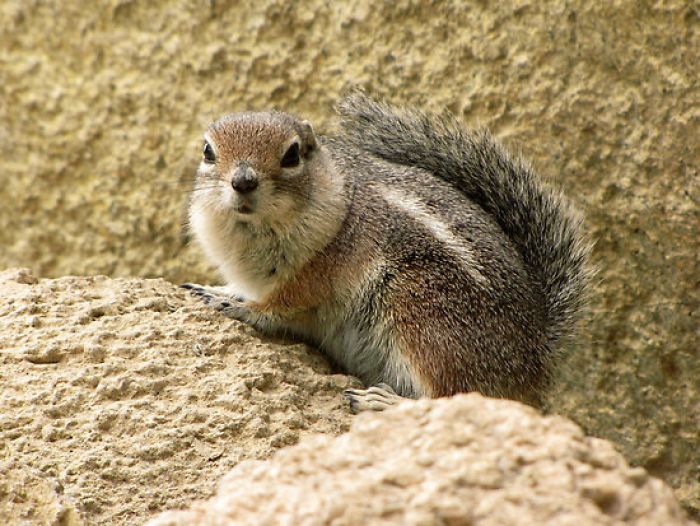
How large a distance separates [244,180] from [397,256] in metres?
0.62

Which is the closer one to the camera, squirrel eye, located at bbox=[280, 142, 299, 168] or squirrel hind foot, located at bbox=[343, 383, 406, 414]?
squirrel hind foot, located at bbox=[343, 383, 406, 414]

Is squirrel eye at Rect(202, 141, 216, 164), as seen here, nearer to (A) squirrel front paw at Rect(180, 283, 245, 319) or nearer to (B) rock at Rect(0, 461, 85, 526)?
(A) squirrel front paw at Rect(180, 283, 245, 319)

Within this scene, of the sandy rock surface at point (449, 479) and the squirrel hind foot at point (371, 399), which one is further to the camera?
the squirrel hind foot at point (371, 399)

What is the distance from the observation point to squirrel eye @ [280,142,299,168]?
11.6ft

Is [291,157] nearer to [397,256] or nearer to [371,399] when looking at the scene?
[397,256]

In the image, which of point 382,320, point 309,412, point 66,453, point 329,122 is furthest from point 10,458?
point 329,122

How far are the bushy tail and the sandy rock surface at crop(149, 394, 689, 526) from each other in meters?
1.65

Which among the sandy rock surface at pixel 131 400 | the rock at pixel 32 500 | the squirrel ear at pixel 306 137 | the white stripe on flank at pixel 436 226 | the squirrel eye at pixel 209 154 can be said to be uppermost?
the squirrel ear at pixel 306 137

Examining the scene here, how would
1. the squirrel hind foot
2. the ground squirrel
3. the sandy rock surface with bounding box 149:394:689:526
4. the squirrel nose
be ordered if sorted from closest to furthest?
the sandy rock surface with bounding box 149:394:689:526 → the squirrel hind foot → the squirrel nose → the ground squirrel

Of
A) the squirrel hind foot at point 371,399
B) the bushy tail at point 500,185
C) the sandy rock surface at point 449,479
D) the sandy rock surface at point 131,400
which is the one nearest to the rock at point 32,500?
the sandy rock surface at point 131,400

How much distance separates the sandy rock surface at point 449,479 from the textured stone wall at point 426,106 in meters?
1.97

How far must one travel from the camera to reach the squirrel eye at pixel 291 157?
3.53 m

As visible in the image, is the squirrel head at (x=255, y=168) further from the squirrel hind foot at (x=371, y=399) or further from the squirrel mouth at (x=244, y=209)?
the squirrel hind foot at (x=371, y=399)

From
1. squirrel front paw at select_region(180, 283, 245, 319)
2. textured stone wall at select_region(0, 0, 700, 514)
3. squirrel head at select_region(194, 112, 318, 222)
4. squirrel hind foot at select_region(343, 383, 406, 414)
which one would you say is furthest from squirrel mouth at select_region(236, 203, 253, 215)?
squirrel hind foot at select_region(343, 383, 406, 414)
